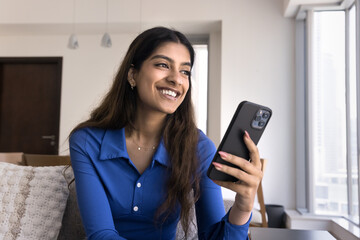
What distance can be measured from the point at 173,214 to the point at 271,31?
3.63 m

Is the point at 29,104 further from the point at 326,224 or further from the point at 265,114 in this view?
the point at 265,114

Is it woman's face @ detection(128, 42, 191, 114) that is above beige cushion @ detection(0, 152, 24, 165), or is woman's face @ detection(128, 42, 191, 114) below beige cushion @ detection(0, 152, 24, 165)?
above

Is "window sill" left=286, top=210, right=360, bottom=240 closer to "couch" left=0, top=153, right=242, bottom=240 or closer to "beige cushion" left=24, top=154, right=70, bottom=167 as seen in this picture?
"couch" left=0, top=153, right=242, bottom=240

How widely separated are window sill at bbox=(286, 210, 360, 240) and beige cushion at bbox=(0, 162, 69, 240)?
211 centimetres

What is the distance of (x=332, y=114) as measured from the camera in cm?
364

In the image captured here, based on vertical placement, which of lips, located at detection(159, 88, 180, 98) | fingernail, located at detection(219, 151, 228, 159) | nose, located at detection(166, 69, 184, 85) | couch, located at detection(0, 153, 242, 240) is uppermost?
nose, located at detection(166, 69, 184, 85)

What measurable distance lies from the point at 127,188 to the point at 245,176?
1.51 ft

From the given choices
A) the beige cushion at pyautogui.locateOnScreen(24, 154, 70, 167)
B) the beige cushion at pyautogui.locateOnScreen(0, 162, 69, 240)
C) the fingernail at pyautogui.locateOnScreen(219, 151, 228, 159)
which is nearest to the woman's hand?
the fingernail at pyautogui.locateOnScreen(219, 151, 228, 159)

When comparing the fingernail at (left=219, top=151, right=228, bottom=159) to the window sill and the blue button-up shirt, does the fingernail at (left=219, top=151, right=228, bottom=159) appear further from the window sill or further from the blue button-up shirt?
the window sill

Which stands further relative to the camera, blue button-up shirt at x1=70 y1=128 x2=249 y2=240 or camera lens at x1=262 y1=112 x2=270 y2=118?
blue button-up shirt at x1=70 y1=128 x2=249 y2=240

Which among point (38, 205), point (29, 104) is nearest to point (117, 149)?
point (38, 205)

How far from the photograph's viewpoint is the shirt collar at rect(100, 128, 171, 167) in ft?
3.97

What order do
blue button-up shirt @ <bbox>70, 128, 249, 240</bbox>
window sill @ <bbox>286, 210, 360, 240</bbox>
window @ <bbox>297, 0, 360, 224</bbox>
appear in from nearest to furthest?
blue button-up shirt @ <bbox>70, 128, 249, 240</bbox>, window sill @ <bbox>286, 210, 360, 240</bbox>, window @ <bbox>297, 0, 360, 224</bbox>

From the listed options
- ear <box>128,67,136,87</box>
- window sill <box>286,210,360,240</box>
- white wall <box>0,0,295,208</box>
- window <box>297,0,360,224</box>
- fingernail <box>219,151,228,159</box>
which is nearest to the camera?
fingernail <box>219,151,228,159</box>
